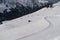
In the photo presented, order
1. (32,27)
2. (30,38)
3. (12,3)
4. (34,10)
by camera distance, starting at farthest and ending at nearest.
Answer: (34,10) < (12,3) < (32,27) < (30,38)

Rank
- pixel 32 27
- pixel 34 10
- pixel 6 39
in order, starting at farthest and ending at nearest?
pixel 34 10 < pixel 32 27 < pixel 6 39

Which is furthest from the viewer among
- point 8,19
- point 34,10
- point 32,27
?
point 34,10

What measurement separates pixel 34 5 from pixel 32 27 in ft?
11.1

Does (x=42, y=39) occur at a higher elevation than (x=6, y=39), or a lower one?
lower

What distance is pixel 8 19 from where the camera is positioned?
6.64m

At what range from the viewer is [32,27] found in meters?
5.91

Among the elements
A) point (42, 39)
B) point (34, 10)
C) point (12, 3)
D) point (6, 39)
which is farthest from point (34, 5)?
point (6, 39)

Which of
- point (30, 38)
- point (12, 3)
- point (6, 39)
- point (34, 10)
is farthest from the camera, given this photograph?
point (34, 10)

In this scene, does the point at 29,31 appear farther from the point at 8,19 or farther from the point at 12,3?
the point at 12,3

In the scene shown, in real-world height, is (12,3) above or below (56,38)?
above

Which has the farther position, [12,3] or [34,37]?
[12,3]

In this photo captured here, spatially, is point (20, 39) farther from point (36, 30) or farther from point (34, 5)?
point (34, 5)

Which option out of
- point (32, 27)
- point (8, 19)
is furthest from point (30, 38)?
point (8, 19)

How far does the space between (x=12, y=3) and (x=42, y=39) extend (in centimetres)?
277
